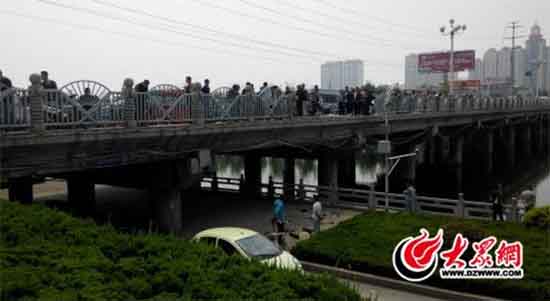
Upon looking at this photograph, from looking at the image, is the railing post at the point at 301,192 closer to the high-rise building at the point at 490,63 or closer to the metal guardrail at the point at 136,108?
the metal guardrail at the point at 136,108

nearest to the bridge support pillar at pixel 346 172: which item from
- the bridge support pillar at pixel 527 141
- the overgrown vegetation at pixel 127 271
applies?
the overgrown vegetation at pixel 127 271

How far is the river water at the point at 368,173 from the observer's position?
136 feet

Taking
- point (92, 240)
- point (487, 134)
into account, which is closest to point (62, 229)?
point (92, 240)

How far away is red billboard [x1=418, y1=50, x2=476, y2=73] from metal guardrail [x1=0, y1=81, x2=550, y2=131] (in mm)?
67313

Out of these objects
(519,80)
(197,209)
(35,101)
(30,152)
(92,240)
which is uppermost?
(519,80)

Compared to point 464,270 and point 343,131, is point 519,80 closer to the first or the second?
point 343,131

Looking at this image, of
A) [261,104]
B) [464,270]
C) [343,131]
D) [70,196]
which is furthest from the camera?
[343,131]

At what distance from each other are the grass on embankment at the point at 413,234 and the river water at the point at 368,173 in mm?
22315

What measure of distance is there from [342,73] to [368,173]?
7902 cm

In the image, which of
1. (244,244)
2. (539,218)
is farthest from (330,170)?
(244,244)

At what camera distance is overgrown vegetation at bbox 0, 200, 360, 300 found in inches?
200

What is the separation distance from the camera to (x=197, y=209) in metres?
21.9

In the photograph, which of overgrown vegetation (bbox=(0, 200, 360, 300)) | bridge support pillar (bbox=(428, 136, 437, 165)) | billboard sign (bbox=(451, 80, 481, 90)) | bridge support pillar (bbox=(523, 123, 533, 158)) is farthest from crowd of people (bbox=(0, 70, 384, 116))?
billboard sign (bbox=(451, 80, 481, 90))

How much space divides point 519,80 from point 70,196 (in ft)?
533
